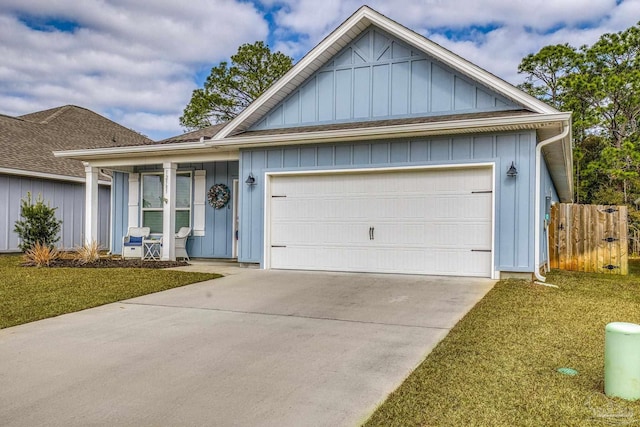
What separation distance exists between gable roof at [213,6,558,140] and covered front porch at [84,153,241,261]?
2129mm

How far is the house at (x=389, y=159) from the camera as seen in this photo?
27.0 feet

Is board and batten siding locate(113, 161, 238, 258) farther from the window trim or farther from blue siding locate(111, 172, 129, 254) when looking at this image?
blue siding locate(111, 172, 129, 254)

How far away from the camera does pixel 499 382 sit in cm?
337

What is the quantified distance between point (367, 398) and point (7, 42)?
62.0 ft

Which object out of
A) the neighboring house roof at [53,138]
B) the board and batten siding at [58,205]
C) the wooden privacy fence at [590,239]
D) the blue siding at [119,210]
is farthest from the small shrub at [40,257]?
the wooden privacy fence at [590,239]

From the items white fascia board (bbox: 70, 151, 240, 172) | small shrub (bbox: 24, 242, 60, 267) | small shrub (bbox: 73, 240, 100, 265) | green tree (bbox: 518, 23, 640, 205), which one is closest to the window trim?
white fascia board (bbox: 70, 151, 240, 172)

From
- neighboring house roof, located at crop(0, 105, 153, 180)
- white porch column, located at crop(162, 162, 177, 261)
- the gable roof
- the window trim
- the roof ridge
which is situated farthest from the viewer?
the roof ridge

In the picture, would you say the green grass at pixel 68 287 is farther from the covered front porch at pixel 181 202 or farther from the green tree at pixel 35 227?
the covered front porch at pixel 181 202

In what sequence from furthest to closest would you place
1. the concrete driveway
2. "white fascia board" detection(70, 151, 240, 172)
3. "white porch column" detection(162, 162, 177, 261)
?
"white porch column" detection(162, 162, 177, 261) → "white fascia board" detection(70, 151, 240, 172) → the concrete driveway

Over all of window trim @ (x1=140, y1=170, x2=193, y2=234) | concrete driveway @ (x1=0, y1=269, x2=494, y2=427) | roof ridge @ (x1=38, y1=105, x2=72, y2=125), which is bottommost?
concrete driveway @ (x1=0, y1=269, x2=494, y2=427)

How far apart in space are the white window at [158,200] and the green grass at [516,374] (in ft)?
28.4

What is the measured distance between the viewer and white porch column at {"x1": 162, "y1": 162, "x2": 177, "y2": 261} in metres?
11.4

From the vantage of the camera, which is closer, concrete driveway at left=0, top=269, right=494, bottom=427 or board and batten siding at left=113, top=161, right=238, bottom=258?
concrete driveway at left=0, top=269, right=494, bottom=427

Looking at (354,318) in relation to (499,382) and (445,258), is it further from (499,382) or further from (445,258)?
(445,258)
